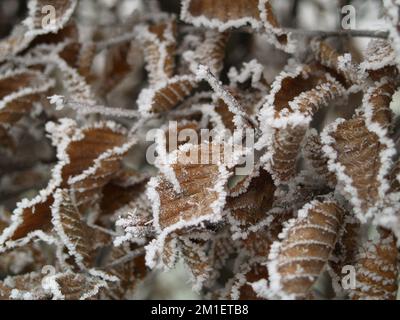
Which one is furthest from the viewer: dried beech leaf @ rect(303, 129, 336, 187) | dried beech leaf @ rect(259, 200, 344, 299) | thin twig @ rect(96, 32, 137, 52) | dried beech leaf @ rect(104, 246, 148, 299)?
thin twig @ rect(96, 32, 137, 52)

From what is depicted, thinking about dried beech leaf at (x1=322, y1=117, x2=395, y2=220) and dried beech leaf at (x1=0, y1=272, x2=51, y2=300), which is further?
dried beech leaf at (x1=0, y1=272, x2=51, y2=300)

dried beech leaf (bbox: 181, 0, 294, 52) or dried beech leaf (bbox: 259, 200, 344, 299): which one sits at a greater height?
dried beech leaf (bbox: 181, 0, 294, 52)

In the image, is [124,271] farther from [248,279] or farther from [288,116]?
[288,116]

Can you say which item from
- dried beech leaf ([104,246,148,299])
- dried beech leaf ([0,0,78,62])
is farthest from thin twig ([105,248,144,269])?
dried beech leaf ([0,0,78,62])

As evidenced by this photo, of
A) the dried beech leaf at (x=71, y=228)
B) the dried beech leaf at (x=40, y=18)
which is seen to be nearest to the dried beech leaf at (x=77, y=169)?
the dried beech leaf at (x=71, y=228)

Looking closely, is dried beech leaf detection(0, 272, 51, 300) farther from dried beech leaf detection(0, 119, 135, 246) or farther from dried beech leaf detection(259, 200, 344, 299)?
dried beech leaf detection(259, 200, 344, 299)

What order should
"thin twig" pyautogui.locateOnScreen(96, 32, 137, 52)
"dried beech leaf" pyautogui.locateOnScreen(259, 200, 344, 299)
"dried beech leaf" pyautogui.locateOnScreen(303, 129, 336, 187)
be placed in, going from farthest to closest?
1. "thin twig" pyautogui.locateOnScreen(96, 32, 137, 52)
2. "dried beech leaf" pyautogui.locateOnScreen(303, 129, 336, 187)
3. "dried beech leaf" pyautogui.locateOnScreen(259, 200, 344, 299)

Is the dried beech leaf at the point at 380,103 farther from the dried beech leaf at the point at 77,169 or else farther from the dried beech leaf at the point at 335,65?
the dried beech leaf at the point at 77,169

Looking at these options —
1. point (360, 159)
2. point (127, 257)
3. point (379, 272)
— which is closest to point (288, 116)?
point (360, 159)

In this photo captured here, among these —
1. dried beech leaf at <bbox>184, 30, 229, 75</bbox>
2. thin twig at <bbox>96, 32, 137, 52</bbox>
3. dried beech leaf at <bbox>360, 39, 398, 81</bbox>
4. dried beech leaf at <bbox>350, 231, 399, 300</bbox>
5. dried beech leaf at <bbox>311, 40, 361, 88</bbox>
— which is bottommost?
dried beech leaf at <bbox>350, 231, 399, 300</bbox>
